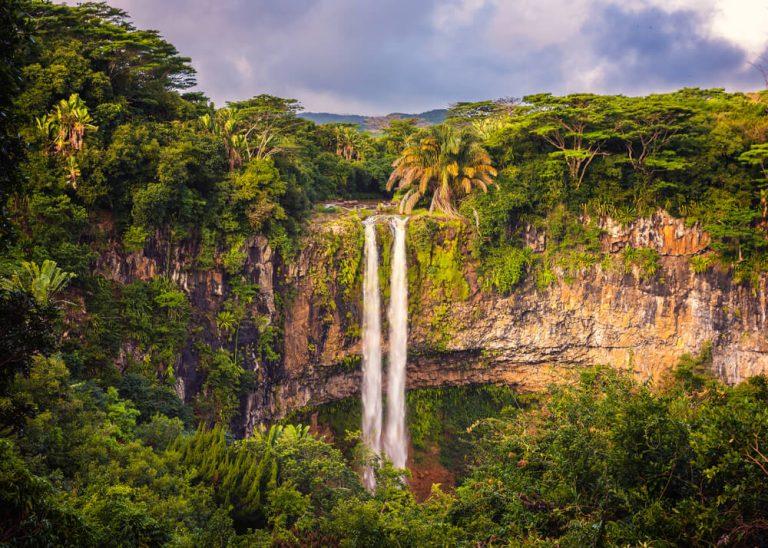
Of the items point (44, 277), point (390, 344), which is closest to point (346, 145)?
point (390, 344)

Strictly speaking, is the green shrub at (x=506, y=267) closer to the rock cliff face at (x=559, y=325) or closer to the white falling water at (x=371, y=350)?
the rock cliff face at (x=559, y=325)

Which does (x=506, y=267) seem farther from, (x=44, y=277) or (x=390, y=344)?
(x=44, y=277)

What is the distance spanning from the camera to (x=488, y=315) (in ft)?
89.6

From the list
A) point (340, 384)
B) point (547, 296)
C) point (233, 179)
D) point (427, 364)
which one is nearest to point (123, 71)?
point (233, 179)

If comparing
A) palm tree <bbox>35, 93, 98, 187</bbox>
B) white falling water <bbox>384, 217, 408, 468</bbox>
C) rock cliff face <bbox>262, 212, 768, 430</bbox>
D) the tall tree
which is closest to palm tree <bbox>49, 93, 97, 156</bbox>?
palm tree <bbox>35, 93, 98, 187</bbox>

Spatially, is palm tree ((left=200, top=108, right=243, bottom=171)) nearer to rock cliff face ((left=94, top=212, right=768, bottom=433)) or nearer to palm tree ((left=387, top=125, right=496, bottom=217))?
rock cliff face ((left=94, top=212, right=768, bottom=433))

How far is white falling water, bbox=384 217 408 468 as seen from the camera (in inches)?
1062

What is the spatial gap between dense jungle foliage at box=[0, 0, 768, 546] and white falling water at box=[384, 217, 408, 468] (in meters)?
1.28

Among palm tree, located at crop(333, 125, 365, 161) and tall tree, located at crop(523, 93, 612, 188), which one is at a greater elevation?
palm tree, located at crop(333, 125, 365, 161)

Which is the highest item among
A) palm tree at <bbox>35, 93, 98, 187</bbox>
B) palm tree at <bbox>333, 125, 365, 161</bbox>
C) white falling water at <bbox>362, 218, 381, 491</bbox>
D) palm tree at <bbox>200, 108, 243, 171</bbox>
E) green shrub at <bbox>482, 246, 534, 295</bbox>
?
palm tree at <bbox>333, 125, 365, 161</bbox>

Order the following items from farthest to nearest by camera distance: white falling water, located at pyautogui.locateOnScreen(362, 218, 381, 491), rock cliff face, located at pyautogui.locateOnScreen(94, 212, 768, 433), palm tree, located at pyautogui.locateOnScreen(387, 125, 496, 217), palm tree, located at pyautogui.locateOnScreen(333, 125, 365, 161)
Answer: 1. palm tree, located at pyautogui.locateOnScreen(333, 125, 365, 161)
2. palm tree, located at pyautogui.locateOnScreen(387, 125, 496, 217)
3. white falling water, located at pyautogui.locateOnScreen(362, 218, 381, 491)
4. rock cliff face, located at pyautogui.locateOnScreen(94, 212, 768, 433)

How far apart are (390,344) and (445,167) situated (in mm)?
7954

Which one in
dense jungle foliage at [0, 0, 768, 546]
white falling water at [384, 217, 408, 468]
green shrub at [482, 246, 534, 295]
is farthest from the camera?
white falling water at [384, 217, 408, 468]

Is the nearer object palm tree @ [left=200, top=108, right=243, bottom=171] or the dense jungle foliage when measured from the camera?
the dense jungle foliage
